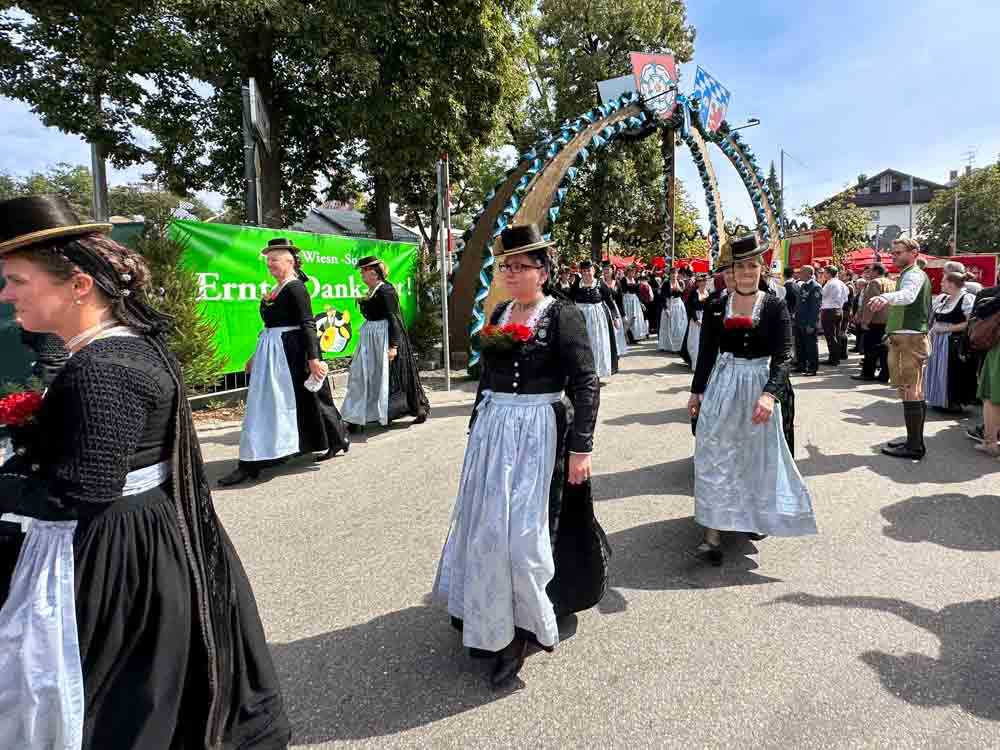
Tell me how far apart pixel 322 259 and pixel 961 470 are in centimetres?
831

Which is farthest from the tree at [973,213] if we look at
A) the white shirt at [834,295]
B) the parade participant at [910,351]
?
the parade participant at [910,351]

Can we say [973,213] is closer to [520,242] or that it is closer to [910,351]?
[910,351]

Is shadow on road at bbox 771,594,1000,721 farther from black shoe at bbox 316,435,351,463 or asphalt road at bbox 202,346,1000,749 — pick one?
black shoe at bbox 316,435,351,463

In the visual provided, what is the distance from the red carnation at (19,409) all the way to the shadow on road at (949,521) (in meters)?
4.71

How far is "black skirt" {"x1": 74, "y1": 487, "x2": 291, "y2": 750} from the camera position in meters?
1.63

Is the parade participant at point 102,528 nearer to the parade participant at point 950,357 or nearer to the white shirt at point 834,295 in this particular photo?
the parade participant at point 950,357

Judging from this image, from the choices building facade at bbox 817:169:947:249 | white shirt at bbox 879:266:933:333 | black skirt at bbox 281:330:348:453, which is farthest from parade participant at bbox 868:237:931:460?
building facade at bbox 817:169:947:249

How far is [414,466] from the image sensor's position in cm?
584

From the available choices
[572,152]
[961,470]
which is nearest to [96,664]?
[961,470]

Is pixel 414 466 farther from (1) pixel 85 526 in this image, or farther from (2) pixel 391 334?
(1) pixel 85 526

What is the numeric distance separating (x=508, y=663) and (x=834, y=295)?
12.6 meters

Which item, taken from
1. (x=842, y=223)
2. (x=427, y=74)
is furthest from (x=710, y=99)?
(x=842, y=223)

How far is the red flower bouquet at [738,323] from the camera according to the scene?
3825 mm

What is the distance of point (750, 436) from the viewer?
151 inches
